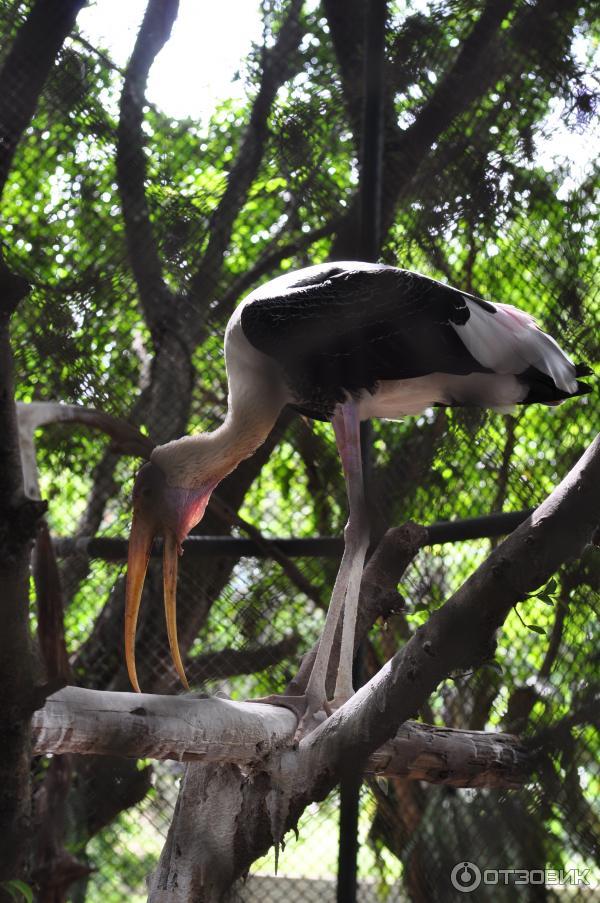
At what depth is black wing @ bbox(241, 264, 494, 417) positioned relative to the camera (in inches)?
59.1

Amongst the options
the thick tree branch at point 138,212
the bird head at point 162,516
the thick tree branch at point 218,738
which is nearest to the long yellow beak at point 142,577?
the bird head at point 162,516

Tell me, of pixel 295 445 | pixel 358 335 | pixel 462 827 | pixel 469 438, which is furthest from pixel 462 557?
pixel 462 827

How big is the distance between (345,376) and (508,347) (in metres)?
0.28

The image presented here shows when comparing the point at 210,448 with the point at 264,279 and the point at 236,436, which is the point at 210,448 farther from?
the point at 264,279

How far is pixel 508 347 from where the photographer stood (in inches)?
59.9

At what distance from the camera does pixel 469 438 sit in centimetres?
209

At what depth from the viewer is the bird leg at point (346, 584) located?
1399 millimetres

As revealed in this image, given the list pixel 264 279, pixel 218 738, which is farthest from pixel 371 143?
pixel 218 738

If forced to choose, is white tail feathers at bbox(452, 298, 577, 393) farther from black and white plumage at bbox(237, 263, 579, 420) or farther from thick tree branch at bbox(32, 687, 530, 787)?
thick tree branch at bbox(32, 687, 530, 787)

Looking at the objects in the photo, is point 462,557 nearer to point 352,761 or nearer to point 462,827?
point 352,761

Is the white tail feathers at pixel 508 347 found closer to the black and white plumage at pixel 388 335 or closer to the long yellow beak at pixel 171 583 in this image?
the black and white plumage at pixel 388 335

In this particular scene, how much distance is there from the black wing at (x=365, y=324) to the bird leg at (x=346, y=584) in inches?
4.9

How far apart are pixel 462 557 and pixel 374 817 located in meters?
0.59

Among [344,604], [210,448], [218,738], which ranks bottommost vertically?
[218,738]
